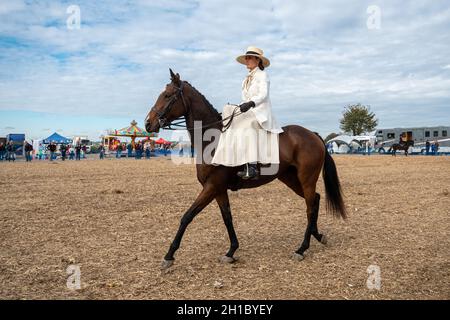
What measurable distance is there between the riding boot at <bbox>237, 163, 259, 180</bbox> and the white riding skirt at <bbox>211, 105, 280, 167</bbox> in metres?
0.12

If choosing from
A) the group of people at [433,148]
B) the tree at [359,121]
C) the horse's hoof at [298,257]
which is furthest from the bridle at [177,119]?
the tree at [359,121]

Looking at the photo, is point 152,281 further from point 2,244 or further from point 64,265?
point 2,244

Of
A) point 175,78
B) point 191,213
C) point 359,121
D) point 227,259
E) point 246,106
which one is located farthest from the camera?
point 359,121

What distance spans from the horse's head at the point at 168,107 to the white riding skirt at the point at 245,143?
2.55 feet

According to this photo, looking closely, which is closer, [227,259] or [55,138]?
[227,259]

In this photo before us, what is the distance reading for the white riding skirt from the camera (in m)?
6.06

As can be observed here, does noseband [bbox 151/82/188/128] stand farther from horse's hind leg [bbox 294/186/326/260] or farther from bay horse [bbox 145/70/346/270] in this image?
horse's hind leg [bbox 294/186/326/260]

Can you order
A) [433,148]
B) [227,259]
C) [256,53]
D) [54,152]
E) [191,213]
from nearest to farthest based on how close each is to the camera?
[191,213] < [227,259] < [256,53] < [54,152] < [433,148]

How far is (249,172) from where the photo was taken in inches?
245

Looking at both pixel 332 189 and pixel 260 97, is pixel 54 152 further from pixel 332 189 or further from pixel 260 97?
pixel 260 97

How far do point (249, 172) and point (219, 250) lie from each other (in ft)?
5.64

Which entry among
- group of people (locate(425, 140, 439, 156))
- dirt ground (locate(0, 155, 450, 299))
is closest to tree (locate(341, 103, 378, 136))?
group of people (locate(425, 140, 439, 156))

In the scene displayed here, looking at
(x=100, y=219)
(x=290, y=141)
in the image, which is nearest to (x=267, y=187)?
(x=100, y=219)

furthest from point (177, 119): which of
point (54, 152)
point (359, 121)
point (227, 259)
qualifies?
point (359, 121)
